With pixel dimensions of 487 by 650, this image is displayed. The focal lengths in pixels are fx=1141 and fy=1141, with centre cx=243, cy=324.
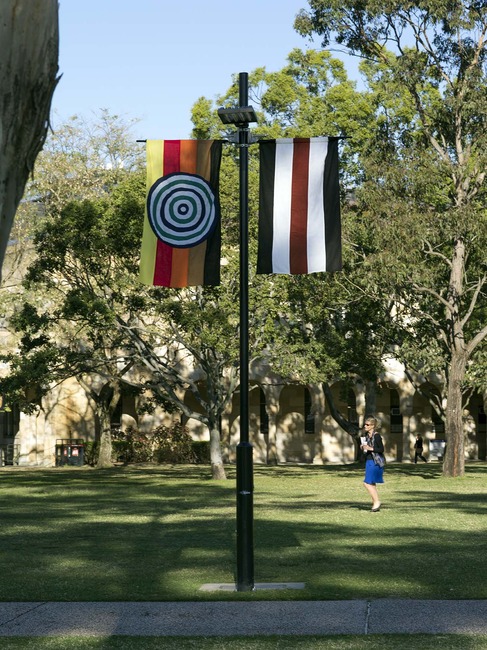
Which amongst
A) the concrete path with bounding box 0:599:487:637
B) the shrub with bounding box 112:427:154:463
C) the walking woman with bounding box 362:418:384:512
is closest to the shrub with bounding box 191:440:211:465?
the shrub with bounding box 112:427:154:463

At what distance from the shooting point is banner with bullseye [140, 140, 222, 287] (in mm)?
11648

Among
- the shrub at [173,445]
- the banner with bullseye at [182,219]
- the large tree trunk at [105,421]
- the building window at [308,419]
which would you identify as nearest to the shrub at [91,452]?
the large tree trunk at [105,421]

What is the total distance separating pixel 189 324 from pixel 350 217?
7.60 meters

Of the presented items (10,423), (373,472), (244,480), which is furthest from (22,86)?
(10,423)

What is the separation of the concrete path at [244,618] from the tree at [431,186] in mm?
25960

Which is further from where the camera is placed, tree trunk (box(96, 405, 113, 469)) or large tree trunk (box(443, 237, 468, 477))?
tree trunk (box(96, 405, 113, 469))

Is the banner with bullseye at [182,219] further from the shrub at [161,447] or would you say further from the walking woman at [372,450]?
the shrub at [161,447]

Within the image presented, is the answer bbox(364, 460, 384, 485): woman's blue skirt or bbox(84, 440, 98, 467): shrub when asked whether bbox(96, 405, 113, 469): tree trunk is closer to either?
bbox(84, 440, 98, 467): shrub

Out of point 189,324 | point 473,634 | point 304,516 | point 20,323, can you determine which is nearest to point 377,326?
point 189,324

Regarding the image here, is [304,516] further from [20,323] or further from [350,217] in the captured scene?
[350,217]

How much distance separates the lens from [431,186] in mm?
37312

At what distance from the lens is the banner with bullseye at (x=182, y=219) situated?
459 inches

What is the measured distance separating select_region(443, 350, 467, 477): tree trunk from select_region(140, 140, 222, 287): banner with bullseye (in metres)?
27.4

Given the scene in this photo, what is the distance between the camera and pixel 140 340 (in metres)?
36.3
